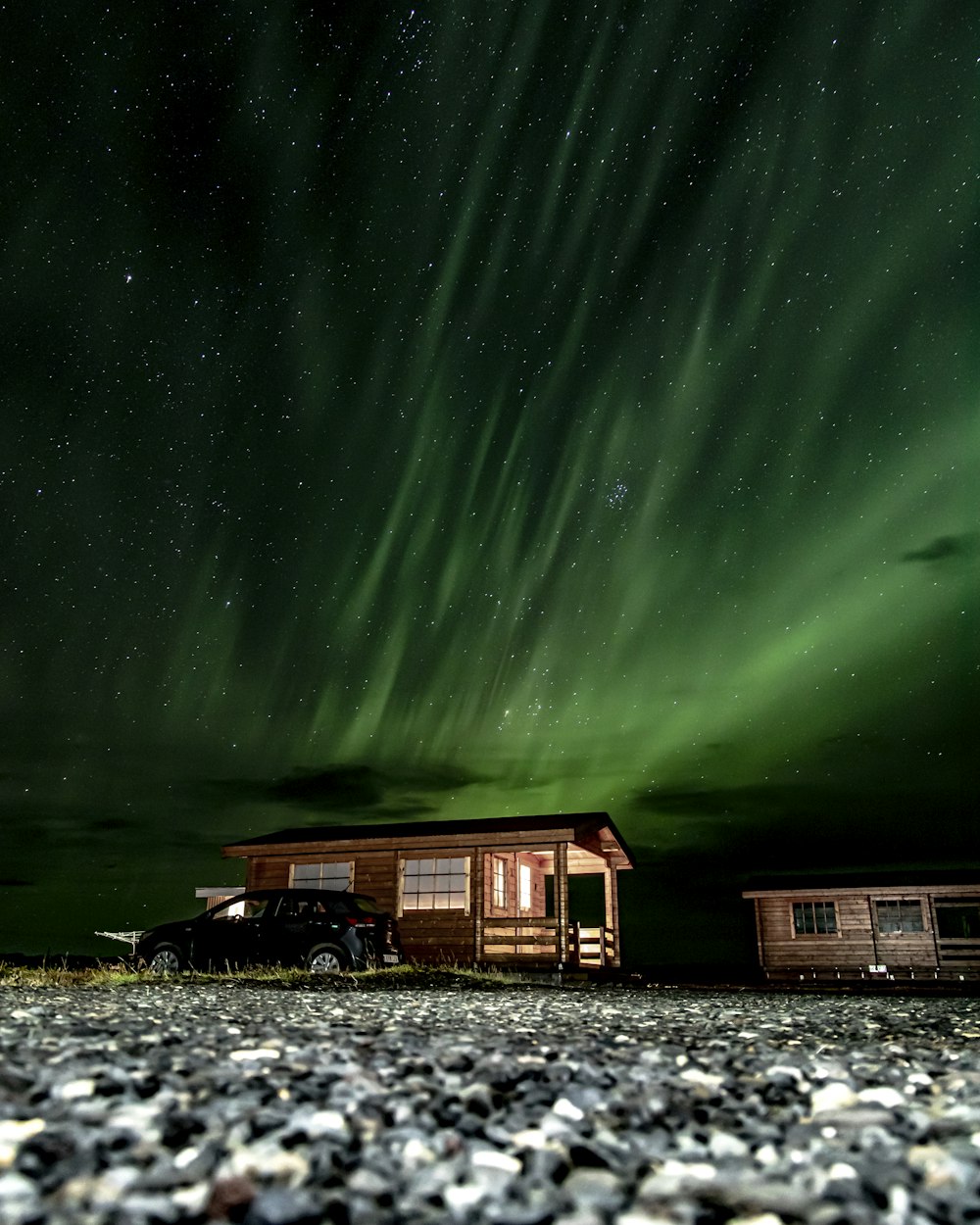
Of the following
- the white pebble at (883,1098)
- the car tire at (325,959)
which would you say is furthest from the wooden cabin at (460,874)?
the white pebble at (883,1098)

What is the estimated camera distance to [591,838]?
26.0m

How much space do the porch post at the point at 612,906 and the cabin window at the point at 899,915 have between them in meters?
9.00

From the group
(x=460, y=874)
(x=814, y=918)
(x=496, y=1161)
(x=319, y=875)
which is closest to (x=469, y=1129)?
(x=496, y=1161)

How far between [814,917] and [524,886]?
404 inches

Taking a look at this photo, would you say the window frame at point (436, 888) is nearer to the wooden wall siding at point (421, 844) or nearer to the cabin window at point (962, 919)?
the wooden wall siding at point (421, 844)

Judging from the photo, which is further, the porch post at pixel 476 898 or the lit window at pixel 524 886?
the lit window at pixel 524 886

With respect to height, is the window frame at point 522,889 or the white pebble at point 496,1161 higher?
the window frame at point 522,889


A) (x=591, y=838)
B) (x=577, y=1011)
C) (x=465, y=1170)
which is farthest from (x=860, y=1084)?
(x=591, y=838)

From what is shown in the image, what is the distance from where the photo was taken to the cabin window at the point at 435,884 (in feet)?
81.7

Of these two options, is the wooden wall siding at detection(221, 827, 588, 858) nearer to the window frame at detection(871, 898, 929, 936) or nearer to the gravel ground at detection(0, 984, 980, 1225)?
the window frame at detection(871, 898, 929, 936)

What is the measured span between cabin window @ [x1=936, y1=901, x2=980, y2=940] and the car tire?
70.8ft

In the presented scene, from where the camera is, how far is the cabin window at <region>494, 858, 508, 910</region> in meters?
26.6

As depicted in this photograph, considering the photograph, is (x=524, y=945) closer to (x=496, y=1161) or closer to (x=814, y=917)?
(x=814, y=917)

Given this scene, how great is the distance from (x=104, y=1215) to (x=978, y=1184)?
2737 millimetres
